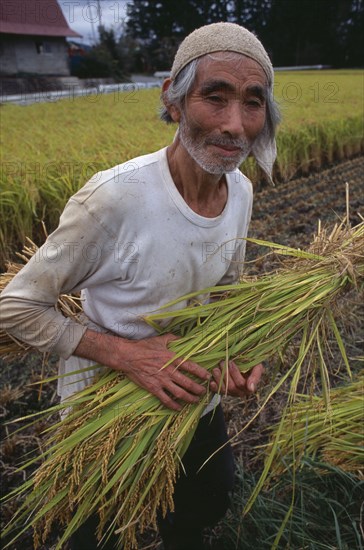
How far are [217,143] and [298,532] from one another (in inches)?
43.8

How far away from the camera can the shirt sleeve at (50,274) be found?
3.17 ft

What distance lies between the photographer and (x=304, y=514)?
142 cm

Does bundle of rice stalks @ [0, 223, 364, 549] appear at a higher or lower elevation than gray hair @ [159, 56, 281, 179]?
lower

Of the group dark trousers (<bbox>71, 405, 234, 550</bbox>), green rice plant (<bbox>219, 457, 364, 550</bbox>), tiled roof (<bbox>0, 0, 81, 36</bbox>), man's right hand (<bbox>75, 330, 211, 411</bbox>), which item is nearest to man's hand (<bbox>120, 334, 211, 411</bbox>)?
man's right hand (<bbox>75, 330, 211, 411</bbox>)

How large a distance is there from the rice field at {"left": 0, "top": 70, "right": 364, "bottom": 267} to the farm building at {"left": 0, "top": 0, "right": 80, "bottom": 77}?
9693 millimetres

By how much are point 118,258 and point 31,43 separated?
20.7 meters

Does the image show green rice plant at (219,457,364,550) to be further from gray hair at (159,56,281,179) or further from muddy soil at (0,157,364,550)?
gray hair at (159,56,281,179)

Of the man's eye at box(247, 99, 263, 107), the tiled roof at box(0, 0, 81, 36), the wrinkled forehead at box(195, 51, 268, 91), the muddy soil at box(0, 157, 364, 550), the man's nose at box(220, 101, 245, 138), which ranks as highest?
the tiled roof at box(0, 0, 81, 36)

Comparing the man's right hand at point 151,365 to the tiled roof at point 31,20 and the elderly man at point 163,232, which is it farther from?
the tiled roof at point 31,20

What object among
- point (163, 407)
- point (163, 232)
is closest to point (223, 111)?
point (163, 232)

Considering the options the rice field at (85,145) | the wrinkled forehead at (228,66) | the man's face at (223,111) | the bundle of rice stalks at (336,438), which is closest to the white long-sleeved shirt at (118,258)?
the man's face at (223,111)

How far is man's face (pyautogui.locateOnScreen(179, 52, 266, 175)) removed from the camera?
952 millimetres

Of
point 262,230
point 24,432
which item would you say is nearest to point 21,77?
point 262,230

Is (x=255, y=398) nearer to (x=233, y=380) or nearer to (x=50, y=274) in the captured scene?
(x=233, y=380)
